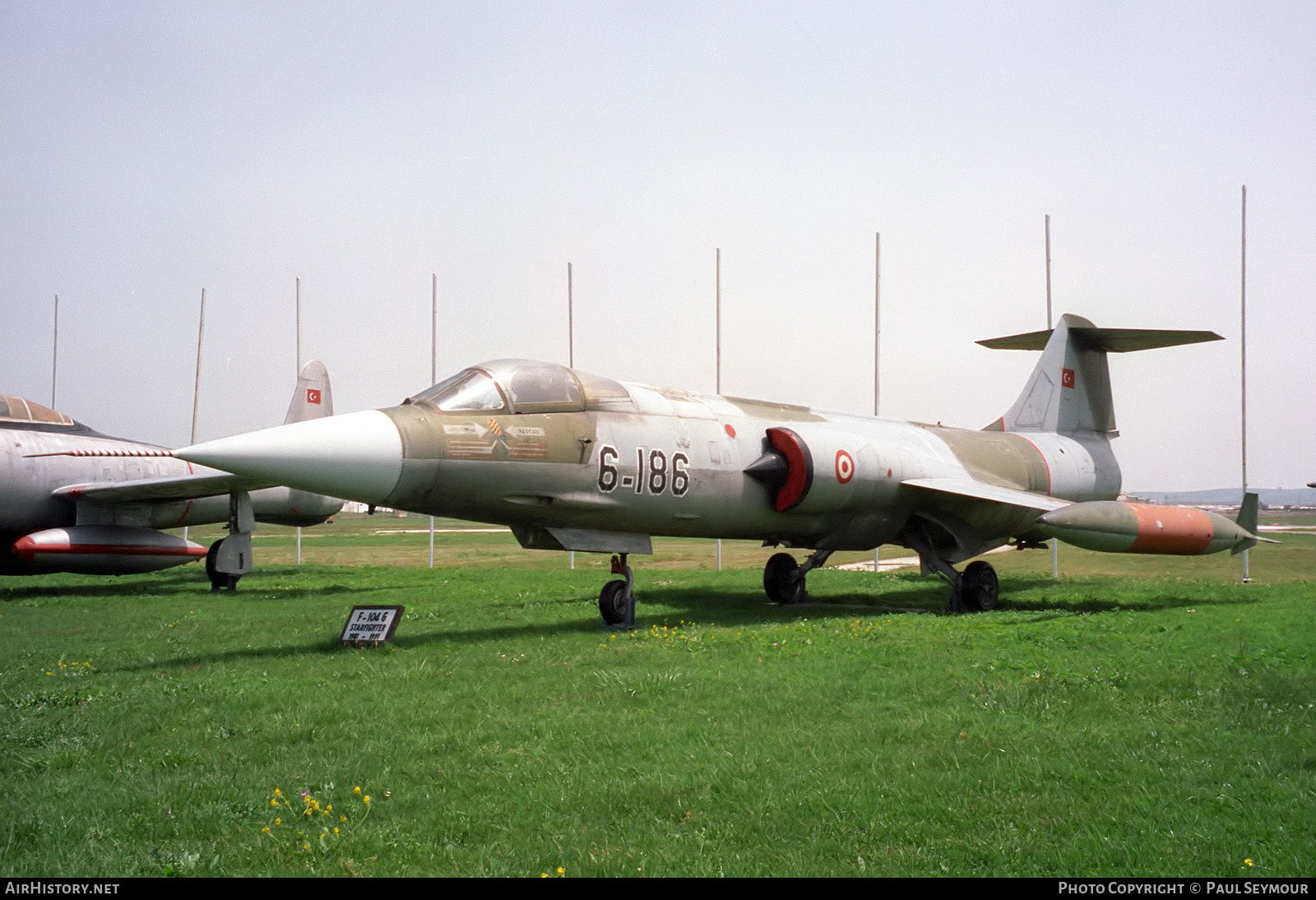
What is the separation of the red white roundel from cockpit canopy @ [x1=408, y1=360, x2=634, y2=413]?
3.01 metres

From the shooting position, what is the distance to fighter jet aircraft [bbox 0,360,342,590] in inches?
655

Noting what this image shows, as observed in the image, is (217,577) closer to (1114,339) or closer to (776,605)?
(776,605)

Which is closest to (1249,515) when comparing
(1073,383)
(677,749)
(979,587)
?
(979,587)

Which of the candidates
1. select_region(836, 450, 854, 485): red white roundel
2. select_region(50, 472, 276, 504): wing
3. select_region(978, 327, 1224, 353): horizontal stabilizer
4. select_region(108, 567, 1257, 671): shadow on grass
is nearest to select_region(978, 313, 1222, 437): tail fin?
select_region(978, 327, 1224, 353): horizontal stabilizer

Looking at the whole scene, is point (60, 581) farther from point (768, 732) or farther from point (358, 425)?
point (768, 732)

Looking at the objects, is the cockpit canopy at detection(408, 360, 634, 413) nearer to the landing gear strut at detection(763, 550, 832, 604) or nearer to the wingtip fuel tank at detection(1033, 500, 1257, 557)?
the landing gear strut at detection(763, 550, 832, 604)

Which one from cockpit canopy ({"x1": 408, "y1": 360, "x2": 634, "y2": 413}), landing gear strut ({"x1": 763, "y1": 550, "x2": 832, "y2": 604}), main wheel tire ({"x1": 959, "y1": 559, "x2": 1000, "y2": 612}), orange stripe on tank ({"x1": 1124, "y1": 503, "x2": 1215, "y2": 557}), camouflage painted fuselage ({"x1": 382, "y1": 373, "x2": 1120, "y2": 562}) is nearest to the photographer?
camouflage painted fuselage ({"x1": 382, "y1": 373, "x2": 1120, "y2": 562})

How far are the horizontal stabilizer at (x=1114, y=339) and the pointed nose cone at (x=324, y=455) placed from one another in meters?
13.2

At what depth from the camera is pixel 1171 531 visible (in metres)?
11.9

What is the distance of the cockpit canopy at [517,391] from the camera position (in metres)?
9.80

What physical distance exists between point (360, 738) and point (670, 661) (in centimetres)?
298

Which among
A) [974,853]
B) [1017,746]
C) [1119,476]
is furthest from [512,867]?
[1119,476]

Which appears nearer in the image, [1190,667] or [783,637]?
[1190,667]
